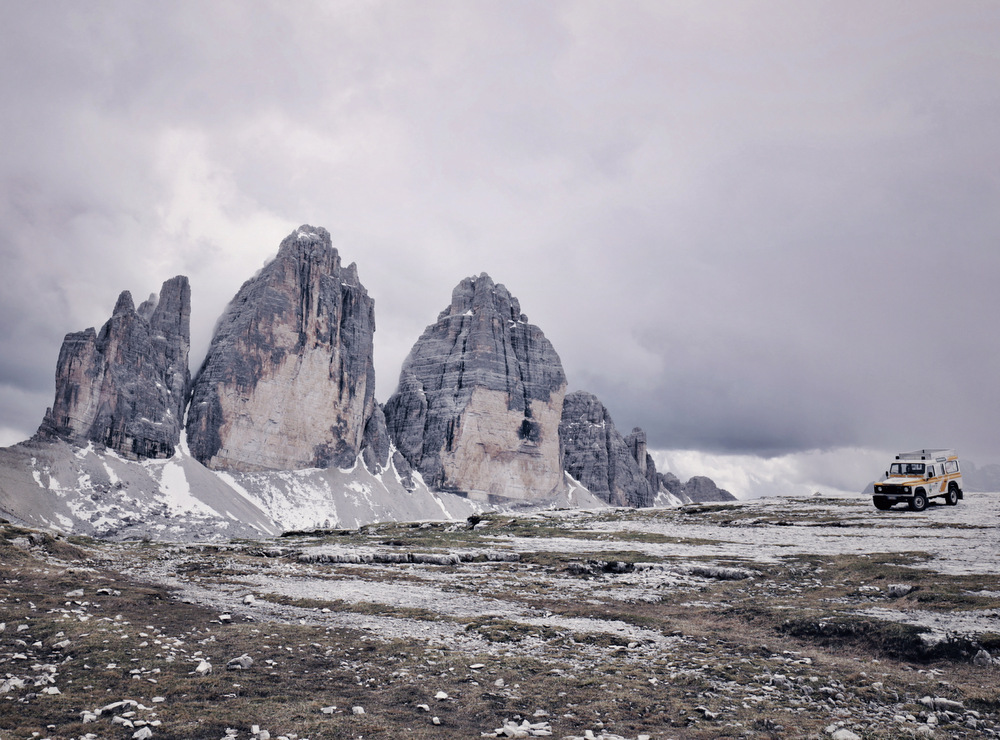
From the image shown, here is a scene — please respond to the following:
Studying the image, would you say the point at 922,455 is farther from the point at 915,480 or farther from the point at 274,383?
the point at 274,383

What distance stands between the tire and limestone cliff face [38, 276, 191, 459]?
557 feet

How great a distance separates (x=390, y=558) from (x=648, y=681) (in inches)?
1179

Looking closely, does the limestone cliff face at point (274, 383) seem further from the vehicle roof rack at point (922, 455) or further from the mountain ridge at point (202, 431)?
the vehicle roof rack at point (922, 455)

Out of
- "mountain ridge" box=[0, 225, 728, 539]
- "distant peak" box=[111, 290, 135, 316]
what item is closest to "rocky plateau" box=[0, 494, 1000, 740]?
"mountain ridge" box=[0, 225, 728, 539]

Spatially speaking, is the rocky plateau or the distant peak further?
the distant peak

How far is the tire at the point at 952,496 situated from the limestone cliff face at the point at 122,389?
16987cm

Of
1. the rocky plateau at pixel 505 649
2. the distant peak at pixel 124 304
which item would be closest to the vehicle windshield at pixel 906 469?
the rocky plateau at pixel 505 649

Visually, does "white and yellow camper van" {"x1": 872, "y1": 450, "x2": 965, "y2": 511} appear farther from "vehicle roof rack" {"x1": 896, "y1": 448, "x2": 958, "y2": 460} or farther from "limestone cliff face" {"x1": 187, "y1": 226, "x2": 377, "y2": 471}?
"limestone cliff face" {"x1": 187, "y1": 226, "x2": 377, "y2": 471}

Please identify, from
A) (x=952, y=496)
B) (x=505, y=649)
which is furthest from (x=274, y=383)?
(x=505, y=649)

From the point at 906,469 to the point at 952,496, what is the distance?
8830mm

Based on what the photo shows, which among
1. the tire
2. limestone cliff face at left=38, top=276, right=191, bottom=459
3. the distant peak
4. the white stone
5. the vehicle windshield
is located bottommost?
the tire

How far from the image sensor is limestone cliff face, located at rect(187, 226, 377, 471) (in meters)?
175

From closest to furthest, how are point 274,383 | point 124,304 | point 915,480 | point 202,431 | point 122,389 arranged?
point 915,480
point 122,389
point 124,304
point 202,431
point 274,383

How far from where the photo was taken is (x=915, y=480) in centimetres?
5719
